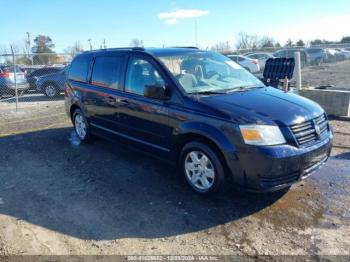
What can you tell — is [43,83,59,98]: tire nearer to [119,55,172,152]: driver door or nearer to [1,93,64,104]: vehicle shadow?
[1,93,64,104]: vehicle shadow

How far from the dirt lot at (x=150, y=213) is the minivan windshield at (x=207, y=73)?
1395mm

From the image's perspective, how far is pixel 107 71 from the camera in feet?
19.6

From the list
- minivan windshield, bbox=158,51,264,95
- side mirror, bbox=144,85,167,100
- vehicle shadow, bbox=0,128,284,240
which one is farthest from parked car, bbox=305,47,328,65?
side mirror, bbox=144,85,167,100

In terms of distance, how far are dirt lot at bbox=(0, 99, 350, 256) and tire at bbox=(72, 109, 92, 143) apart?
85cm

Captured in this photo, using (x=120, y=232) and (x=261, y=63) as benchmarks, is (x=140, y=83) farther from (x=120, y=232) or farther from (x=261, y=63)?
(x=261, y=63)

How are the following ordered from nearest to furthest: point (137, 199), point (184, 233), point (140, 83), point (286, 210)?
1. point (184, 233)
2. point (286, 210)
3. point (137, 199)
4. point (140, 83)

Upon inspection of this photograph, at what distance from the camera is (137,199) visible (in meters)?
4.57

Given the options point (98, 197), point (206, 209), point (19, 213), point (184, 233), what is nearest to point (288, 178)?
point (206, 209)

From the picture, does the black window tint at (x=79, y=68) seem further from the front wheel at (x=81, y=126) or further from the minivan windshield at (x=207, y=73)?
the minivan windshield at (x=207, y=73)

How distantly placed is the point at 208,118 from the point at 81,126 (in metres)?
3.75

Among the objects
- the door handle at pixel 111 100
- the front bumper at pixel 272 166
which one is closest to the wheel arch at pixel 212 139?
the front bumper at pixel 272 166

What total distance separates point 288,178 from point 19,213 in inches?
127

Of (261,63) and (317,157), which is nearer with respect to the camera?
(317,157)

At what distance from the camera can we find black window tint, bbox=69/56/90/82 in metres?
6.69
